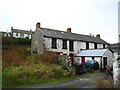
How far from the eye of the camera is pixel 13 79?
1825 centimetres

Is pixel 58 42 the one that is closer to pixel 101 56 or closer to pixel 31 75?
pixel 101 56

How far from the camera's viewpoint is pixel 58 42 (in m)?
35.3

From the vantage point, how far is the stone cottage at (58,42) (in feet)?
112

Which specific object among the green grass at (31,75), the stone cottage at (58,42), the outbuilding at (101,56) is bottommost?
the green grass at (31,75)

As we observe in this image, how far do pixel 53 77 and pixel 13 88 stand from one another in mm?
5944

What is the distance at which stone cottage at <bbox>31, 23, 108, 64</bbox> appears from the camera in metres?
34.1

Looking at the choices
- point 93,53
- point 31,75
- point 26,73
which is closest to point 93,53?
point 93,53

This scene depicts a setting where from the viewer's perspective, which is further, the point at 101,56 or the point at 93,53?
the point at 93,53

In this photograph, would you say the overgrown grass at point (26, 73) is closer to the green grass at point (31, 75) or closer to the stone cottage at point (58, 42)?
the green grass at point (31, 75)

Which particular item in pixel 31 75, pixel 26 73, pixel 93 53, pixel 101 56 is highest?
pixel 93 53

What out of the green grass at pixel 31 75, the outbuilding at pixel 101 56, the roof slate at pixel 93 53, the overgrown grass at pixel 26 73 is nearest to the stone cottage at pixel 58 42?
the roof slate at pixel 93 53

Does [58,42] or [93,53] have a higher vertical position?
[58,42]

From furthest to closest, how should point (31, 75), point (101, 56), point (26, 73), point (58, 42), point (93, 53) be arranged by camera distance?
point (58, 42) → point (93, 53) → point (101, 56) → point (31, 75) → point (26, 73)

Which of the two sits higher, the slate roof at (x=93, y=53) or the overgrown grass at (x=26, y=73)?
the slate roof at (x=93, y=53)
